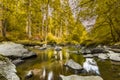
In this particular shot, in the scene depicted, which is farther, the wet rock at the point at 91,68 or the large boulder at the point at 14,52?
the large boulder at the point at 14,52

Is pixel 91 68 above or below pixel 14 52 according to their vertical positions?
below

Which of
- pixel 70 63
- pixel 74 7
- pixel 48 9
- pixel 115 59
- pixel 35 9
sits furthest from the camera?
pixel 35 9

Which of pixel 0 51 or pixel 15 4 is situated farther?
pixel 15 4

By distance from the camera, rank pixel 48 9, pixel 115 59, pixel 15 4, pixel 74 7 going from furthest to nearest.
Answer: pixel 48 9 → pixel 15 4 → pixel 115 59 → pixel 74 7

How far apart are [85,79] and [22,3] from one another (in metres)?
25.3

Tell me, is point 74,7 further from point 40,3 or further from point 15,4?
point 40,3

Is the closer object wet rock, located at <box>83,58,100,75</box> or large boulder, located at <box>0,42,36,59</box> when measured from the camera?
wet rock, located at <box>83,58,100,75</box>

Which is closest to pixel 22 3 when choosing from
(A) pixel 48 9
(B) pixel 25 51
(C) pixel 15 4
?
(C) pixel 15 4

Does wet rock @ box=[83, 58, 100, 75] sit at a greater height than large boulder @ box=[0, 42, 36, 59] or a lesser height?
lesser

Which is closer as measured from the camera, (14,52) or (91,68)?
(91,68)

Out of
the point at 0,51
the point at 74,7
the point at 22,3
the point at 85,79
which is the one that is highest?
the point at 22,3

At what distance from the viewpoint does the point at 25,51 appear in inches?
452

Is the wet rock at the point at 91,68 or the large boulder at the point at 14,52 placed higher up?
the large boulder at the point at 14,52

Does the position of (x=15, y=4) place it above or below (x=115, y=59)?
above
